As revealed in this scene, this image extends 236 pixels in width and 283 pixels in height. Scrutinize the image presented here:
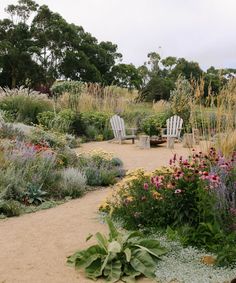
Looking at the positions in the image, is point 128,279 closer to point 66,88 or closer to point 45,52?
point 66,88

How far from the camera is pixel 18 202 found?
6.17m

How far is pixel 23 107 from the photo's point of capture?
1515 cm

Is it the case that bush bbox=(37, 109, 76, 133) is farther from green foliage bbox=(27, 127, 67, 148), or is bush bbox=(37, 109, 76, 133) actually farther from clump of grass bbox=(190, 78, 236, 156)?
clump of grass bbox=(190, 78, 236, 156)

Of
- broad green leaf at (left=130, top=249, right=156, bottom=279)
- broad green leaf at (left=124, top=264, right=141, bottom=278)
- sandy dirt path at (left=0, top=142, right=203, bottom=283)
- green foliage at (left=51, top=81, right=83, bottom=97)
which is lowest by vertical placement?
sandy dirt path at (left=0, top=142, right=203, bottom=283)

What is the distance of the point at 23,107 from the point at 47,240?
35.7ft

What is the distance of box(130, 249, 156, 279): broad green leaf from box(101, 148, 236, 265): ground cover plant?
1.68 feet

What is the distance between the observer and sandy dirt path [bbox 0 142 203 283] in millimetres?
3814

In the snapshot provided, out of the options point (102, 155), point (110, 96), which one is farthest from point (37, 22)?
point (102, 155)

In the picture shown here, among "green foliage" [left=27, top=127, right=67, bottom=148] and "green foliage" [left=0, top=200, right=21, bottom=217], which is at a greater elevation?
"green foliage" [left=27, top=127, right=67, bottom=148]

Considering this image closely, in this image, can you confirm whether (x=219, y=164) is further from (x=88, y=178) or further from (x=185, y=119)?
(x=185, y=119)

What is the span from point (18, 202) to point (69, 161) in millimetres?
2393

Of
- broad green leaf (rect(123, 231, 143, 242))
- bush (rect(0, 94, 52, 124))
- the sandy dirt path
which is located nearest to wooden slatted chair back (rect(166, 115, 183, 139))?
bush (rect(0, 94, 52, 124))

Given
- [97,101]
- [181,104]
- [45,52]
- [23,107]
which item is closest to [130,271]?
[23,107]

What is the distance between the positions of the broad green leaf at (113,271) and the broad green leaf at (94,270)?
0.20ft
